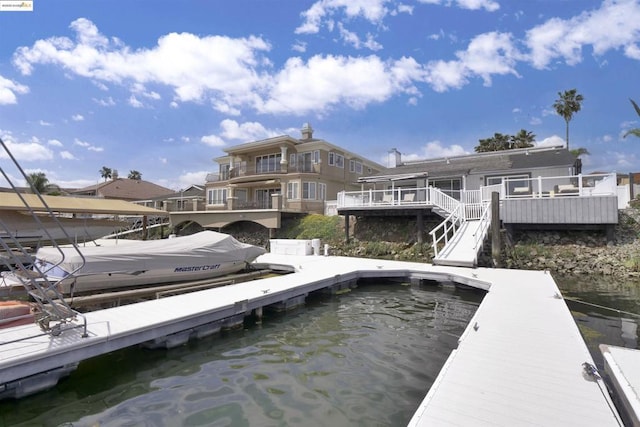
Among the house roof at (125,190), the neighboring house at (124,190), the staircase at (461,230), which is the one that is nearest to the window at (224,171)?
the neighboring house at (124,190)

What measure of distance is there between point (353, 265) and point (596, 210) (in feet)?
33.5

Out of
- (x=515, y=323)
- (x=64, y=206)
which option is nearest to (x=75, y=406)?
(x=515, y=323)

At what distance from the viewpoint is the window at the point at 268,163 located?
29.4 m

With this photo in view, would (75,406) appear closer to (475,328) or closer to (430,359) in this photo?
(430,359)

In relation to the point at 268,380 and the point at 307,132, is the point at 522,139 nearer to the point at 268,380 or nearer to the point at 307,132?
the point at 307,132

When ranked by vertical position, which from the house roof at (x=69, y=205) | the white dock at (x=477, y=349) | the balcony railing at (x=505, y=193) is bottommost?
the white dock at (x=477, y=349)

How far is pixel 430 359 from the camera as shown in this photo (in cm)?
595

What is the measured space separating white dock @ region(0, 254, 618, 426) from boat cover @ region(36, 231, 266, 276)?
2.54 meters

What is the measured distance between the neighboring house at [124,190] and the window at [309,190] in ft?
89.3

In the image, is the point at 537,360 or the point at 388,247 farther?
the point at 388,247

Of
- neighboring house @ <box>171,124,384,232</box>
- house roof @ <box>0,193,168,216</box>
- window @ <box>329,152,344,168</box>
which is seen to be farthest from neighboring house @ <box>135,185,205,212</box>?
window @ <box>329,152,344,168</box>

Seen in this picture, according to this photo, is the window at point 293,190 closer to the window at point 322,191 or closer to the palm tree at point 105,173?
the window at point 322,191

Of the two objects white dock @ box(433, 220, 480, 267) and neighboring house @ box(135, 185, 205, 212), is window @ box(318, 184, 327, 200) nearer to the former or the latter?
neighboring house @ box(135, 185, 205, 212)

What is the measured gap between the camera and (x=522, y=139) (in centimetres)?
3675
